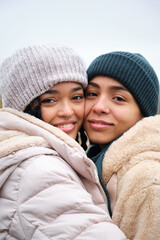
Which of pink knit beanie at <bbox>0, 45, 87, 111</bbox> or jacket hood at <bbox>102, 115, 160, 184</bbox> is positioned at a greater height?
pink knit beanie at <bbox>0, 45, 87, 111</bbox>

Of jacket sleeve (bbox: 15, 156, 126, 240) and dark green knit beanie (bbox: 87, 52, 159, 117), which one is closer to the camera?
jacket sleeve (bbox: 15, 156, 126, 240)

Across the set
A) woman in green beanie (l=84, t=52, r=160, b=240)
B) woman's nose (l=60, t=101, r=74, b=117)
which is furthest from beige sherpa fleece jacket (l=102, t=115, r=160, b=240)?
woman's nose (l=60, t=101, r=74, b=117)

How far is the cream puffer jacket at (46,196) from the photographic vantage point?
Answer: 100 centimetres

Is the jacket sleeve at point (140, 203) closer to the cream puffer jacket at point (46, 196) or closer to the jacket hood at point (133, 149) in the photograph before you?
the jacket hood at point (133, 149)

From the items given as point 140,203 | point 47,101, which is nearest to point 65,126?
point 47,101

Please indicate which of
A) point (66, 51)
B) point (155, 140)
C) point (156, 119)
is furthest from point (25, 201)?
point (66, 51)

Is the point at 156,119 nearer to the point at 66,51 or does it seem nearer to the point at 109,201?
the point at 109,201

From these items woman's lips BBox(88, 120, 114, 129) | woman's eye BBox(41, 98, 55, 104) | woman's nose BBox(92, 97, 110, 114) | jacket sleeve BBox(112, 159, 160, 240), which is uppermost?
woman's eye BBox(41, 98, 55, 104)

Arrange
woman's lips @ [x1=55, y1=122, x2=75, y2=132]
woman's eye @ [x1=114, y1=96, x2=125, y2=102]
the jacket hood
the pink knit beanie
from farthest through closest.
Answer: woman's eye @ [x1=114, y1=96, x2=125, y2=102], woman's lips @ [x1=55, y1=122, x2=75, y2=132], the pink knit beanie, the jacket hood

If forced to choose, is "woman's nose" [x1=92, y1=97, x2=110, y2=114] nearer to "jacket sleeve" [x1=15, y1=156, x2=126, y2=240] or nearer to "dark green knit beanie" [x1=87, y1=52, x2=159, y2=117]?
"dark green knit beanie" [x1=87, y1=52, x2=159, y2=117]

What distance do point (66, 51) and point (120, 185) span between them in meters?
1.28

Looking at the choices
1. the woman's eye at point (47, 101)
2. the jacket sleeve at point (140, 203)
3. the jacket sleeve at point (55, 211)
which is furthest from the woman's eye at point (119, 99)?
the jacket sleeve at point (55, 211)

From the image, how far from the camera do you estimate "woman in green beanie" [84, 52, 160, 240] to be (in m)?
1.34

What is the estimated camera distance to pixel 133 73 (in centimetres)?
199
